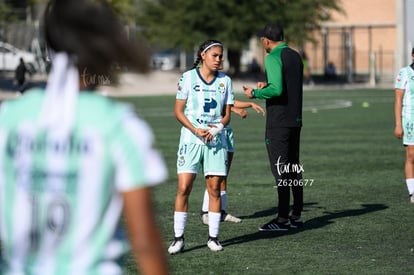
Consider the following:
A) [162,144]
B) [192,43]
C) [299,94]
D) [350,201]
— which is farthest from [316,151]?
[192,43]

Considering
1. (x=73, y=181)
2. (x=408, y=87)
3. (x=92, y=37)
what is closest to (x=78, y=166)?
(x=73, y=181)

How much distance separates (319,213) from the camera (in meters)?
12.5

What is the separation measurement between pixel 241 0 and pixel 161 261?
56774mm

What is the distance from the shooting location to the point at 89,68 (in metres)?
3.30

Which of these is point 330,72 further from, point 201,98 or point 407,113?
point 201,98

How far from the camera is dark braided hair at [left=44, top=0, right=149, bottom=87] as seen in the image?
3217 mm

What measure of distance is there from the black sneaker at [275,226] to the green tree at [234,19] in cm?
4704

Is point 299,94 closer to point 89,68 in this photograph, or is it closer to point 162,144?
point 89,68

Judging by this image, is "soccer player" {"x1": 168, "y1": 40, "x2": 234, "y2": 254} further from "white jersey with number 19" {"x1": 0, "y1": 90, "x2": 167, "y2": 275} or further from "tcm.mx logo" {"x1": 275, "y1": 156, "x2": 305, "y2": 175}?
"white jersey with number 19" {"x1": 0, "y1": 90, "x2": 167, "y2": 275}

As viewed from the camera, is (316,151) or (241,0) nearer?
(316,151)

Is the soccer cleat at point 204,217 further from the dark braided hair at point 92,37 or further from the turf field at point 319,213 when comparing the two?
the dark braided hair at point 92,37

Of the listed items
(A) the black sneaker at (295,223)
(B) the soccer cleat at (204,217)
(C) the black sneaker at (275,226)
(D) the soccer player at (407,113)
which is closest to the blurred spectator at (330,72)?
(D) the soccer player at (407,113)

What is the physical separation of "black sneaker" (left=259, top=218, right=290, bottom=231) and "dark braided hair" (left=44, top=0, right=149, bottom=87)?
26.5 feet

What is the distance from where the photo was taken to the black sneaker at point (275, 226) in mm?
11219
